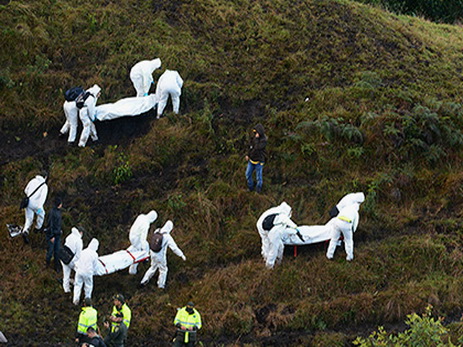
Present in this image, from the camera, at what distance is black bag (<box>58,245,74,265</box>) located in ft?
44.1

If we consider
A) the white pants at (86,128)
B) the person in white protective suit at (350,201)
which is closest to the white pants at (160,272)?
the person in white protective suit at (350,201)

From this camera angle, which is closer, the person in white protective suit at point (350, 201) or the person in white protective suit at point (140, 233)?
the person in white protective suit at point (140, 233)

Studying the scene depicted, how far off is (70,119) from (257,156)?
5328 mm

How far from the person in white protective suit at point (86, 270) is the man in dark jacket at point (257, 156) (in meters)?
4.61

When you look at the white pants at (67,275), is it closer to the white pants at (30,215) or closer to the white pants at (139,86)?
the white pants at (30,215)

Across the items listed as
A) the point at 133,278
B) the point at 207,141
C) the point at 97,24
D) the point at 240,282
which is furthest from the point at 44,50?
the point at 240,282

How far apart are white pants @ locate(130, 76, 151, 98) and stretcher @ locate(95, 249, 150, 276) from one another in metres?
5.70

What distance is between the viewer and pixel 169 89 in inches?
701

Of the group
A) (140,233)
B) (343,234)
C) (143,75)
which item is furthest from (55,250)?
(343,234)

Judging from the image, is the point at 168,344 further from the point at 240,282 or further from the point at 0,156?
the point at 0,156

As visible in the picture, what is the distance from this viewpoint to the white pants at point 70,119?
16.7 m

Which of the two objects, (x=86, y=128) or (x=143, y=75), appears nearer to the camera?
(x=86, y=128)

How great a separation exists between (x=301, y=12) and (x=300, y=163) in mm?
7750

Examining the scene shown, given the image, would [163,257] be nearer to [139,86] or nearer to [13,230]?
[13,230]
